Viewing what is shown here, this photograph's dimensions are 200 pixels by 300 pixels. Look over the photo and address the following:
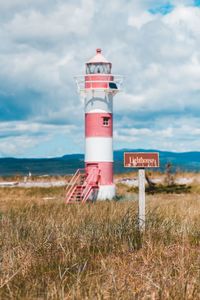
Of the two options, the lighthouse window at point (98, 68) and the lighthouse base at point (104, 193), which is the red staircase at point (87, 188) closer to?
the lighthouse base at point (104, 193)

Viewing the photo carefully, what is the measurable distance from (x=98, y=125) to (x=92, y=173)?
1.95 m

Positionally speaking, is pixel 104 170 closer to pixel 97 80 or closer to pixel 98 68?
pixel 97 80

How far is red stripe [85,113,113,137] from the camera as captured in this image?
2442 centimetres

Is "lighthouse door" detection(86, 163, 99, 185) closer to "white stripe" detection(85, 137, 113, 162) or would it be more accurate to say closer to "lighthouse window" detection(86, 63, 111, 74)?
"white stripe" detection(85, 137, 113, 162)

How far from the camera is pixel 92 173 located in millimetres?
24234

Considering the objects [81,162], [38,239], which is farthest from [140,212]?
[81,162]

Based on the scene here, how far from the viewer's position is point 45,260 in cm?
743

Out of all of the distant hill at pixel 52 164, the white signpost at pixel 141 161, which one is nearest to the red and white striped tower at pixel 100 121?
the white signpost at pixel 141 161

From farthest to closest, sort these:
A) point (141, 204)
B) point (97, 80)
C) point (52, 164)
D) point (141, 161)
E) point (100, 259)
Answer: point (52, 164), point (97, 80), point (141, 161), point (141, 204), point (100, 259)

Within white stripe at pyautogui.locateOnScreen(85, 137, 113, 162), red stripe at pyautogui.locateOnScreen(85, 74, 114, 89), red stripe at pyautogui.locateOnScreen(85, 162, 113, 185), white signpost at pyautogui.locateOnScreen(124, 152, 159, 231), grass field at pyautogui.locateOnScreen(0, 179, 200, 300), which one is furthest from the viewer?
red stripe at pyautogui.locateOnScreen(85, 74, 114, 89)

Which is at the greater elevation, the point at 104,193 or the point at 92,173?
the point at 92,173

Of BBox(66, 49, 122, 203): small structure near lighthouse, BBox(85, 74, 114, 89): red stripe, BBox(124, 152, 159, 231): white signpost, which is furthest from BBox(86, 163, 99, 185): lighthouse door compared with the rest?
BBox(124, 152, 159, 231): white signpost

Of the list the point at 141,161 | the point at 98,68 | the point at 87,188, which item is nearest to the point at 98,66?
the point at 98,68

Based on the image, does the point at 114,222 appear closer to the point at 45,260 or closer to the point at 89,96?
the point at 45,260
